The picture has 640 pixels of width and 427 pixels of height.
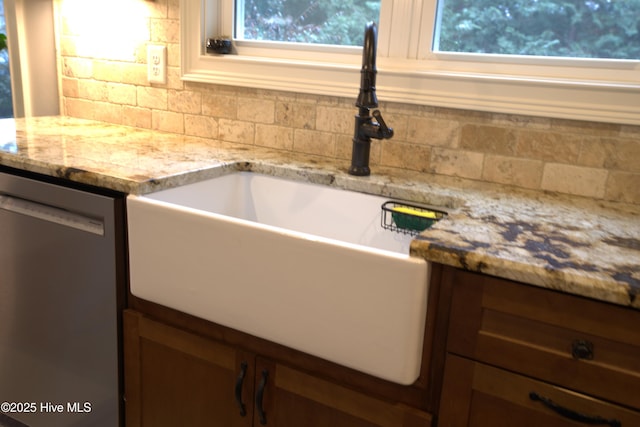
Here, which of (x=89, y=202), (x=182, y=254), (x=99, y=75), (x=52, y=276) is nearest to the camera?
(x=182, y=254)

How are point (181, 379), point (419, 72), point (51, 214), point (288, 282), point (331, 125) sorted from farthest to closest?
point (331, 125)
point (419, 72)
point (51, 214)
point (181, 379)
point (288, 282)

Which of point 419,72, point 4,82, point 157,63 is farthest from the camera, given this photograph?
Answer: point 4,82

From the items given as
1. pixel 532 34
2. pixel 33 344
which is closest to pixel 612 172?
pixel 532 34

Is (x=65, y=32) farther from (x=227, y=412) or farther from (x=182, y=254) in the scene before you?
(x=227, y=412)

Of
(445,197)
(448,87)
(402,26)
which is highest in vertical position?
(402,26)

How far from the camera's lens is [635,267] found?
92 cm

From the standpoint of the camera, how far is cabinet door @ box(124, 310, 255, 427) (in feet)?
4.14

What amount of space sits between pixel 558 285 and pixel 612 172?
681 millimetres

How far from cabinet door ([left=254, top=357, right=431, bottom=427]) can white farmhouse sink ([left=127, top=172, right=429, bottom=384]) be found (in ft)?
0.33

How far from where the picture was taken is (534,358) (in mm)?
937

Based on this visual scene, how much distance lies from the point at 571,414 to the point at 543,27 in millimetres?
1039

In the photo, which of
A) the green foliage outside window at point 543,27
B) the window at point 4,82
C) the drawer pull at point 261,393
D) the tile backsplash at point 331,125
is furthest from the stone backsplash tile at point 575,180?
the window at point 4,82

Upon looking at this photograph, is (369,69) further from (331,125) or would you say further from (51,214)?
→ (51,214)

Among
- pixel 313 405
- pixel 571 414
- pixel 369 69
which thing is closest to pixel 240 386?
pixel 313 405
